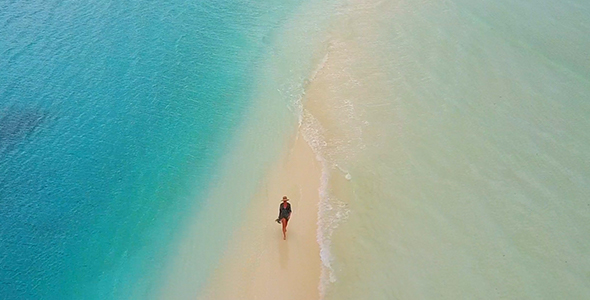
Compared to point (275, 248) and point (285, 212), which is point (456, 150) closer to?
point (285, 212)

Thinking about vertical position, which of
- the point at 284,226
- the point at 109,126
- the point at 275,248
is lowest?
the point at 275,248

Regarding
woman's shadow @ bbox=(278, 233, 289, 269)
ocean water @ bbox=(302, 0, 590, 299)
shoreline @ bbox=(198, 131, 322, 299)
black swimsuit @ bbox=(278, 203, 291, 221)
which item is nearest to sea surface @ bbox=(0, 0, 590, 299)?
ocean water @ bbox=(302, 0, 590, 299)

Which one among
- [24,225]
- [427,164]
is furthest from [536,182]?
[24,225]

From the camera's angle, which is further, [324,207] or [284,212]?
[324,207]

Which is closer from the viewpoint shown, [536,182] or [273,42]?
[536,182]

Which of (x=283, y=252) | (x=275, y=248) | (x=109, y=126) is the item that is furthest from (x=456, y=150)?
(x=109, y=126)

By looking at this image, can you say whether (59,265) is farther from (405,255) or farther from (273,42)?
(273,42)

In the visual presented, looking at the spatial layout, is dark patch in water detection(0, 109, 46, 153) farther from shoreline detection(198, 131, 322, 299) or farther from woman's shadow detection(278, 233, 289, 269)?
woman's shadow detection(278, 233, 289, 269)
